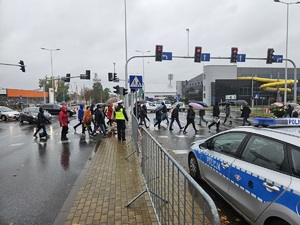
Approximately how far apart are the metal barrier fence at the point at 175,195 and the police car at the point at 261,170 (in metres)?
1.01

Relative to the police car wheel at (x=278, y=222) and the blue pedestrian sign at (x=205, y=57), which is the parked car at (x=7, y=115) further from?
the police car wheel at (x=278, y=222)

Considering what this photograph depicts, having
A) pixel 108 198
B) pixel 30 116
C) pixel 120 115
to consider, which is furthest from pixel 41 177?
pixel 30 116

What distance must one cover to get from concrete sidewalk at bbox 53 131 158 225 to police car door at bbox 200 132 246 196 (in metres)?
1.25

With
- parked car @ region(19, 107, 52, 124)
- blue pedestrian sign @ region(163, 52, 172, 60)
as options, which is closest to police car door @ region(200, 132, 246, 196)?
blue pedestrian sign @ region(163, 52, 172, 60)

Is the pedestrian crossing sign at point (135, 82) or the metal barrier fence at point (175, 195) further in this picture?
the pedestrian crossing sign at point (135, 82)

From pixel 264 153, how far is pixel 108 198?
2.84 meters

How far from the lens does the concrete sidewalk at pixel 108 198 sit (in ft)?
12.6

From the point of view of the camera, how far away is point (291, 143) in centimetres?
308

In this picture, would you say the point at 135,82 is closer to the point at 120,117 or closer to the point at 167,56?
the point at 120,117

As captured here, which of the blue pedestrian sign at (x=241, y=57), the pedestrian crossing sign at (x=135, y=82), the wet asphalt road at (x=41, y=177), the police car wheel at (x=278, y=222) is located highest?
the blue pedestrian sign at (x=241, y=57)

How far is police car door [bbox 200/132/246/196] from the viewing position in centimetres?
406

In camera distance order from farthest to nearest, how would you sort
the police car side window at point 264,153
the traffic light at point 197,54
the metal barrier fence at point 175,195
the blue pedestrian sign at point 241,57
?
the blue pedestrian sign at point 241,57 → the traffic light at point 197,54 → the police car side window at point 264,153 → the metal barrier fence at point 175,195

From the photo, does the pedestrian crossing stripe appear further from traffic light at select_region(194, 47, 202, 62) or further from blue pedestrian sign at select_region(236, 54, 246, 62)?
blue pedestrian sign at select_region(236, 54, 246, 62)

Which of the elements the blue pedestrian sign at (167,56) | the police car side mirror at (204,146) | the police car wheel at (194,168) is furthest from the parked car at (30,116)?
the police car side mirror at (204,146)
